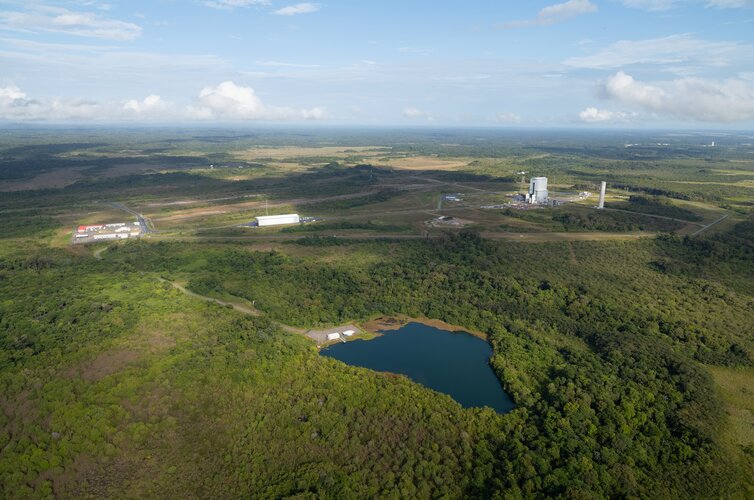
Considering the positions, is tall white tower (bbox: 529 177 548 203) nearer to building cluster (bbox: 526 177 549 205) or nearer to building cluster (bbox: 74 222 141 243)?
building cluster (bbox: 526 177 549 205)

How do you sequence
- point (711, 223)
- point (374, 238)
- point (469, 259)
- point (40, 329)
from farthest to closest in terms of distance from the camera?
1. point (711, 223)
2. point (374, 238)
3. point (469, 259)
4. point (40, 329)

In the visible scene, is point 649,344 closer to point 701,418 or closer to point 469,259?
point 701,418

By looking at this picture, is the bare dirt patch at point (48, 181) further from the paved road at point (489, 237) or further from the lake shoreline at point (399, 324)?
the lake shoreline at point (399, 324)

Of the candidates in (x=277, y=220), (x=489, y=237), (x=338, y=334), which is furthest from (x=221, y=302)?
(x=489, y=237)

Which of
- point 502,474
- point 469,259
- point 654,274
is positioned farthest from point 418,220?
point 502,474

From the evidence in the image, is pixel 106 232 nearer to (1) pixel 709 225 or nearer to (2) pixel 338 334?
(2) pixel 338 334

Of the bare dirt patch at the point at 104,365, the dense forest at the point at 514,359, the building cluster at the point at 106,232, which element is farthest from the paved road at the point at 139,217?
the bare dirt patch at the point at 104,365

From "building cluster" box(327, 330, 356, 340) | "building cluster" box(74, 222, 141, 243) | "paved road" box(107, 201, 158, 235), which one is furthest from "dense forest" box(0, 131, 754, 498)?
"paved road" box(107, 201, 158, 235)
